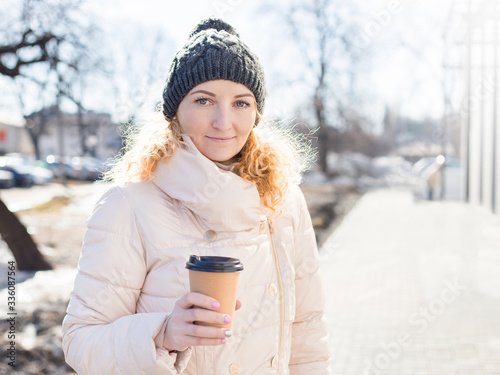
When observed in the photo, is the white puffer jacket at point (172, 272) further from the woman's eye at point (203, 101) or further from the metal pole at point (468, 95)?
the metal pole at point (468, 95)

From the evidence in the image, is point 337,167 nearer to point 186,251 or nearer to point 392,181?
point 392,181

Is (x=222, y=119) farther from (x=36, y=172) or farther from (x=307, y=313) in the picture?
(x=36, y=172)

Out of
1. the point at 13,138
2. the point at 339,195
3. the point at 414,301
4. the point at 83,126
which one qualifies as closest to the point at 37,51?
the point at 414,301

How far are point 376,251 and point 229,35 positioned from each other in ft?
26.4

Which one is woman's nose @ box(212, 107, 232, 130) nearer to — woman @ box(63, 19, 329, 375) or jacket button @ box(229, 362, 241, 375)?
woman @ box(63, 19, 329, 375)

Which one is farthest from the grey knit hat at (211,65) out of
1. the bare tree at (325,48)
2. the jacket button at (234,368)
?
the bare tree at (325,48)

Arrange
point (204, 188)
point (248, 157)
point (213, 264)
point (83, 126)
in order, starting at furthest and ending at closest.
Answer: point (83, 126) < point (248, 157) < point (204, 188) < point (213, 264)

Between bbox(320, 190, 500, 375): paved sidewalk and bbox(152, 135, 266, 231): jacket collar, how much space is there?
3199 millimetres

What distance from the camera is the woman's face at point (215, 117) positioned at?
1655mm

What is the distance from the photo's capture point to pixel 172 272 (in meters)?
1.53

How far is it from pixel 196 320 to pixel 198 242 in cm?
37

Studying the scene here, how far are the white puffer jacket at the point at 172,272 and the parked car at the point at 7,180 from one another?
2245 cm

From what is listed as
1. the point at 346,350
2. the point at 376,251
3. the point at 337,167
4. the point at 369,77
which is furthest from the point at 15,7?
the point at 337,167

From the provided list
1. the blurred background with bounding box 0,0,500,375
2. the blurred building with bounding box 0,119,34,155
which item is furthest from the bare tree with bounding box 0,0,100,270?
the blurred building with bounding box 0,119,34,155
